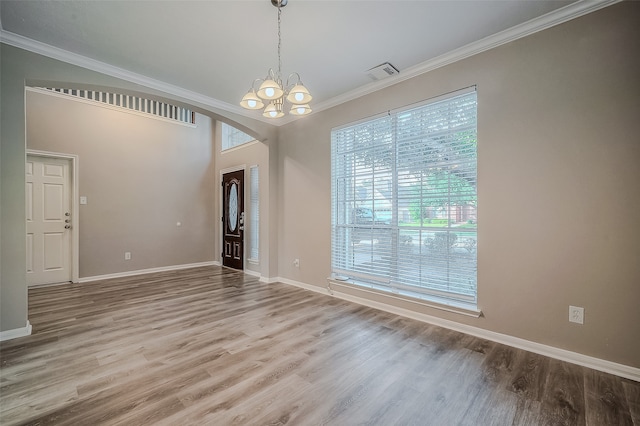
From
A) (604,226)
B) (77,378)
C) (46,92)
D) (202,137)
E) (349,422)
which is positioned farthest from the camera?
(202,137)

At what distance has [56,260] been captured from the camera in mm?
4770

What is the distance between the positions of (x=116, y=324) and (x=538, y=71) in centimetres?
504

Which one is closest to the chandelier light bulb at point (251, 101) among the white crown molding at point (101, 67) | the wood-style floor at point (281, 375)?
the white crown molding at point (101, 67)

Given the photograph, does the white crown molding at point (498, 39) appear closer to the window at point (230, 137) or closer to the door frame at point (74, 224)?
the window at point (230, 137)

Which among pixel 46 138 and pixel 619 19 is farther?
pixel 46 138

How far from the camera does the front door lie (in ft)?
19.6

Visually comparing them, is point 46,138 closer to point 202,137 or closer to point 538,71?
point 202,137

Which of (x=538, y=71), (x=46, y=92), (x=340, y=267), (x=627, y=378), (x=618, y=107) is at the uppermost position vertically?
(x=46, y=92)

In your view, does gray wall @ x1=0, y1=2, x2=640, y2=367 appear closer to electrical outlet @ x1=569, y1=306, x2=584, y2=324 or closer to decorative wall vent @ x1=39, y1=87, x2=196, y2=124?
electrical outlet @ x1=569, y1=306, x2=584, y2=324

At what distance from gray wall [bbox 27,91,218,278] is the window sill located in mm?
3995

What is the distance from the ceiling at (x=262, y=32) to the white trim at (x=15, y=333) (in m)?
2.87

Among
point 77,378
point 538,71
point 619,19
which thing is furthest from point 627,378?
point 77,378

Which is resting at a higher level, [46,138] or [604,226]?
[46,138]

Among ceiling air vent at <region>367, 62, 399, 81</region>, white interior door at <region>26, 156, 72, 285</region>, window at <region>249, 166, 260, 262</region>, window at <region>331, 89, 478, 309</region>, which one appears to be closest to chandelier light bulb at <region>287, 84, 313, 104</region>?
ceiling air vent at <region>367, 62, 399, 81</region>
